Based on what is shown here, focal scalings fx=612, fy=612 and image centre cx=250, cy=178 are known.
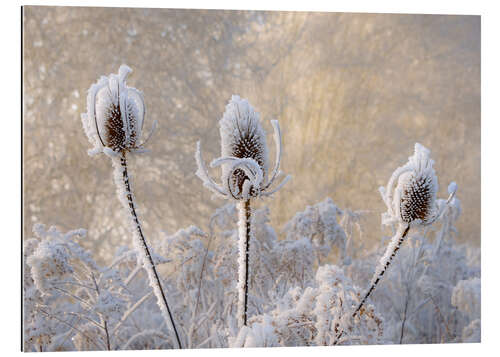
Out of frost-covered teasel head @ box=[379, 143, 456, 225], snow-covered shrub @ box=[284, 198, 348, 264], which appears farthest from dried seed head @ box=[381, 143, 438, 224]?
snow-covered shrub @ box=[284, 198, 348, 264]

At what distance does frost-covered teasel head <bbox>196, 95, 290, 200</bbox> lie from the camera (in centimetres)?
221

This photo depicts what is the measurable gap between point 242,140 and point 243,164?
0.12 m

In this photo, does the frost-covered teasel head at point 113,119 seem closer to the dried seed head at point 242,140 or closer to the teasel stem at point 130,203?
the teasel stem at point 130,203

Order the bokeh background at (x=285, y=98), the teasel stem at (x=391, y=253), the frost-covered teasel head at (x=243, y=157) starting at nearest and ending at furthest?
the frost-covered teasel head at (x=243, y=157) → the teasel stem at (x=391, y=253) → the bokeh background at (x=285, y=98)

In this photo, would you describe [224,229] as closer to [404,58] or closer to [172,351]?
[172,351]

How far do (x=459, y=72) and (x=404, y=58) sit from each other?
31cm

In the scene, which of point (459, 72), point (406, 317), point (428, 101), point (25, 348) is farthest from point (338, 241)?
point (25, 348)

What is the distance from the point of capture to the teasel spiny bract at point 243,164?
2205mm

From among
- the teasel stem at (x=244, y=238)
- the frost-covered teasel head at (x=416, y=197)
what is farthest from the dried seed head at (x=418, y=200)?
the teasel stem at (x=244, y=238)

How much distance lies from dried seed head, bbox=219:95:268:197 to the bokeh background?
90 cm

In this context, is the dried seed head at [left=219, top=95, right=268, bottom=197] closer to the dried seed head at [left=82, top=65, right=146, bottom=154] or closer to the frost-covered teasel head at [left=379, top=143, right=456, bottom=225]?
the dried seed head at [left=82, top=65, right=146, bottom=154]

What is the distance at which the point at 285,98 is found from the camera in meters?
3.25

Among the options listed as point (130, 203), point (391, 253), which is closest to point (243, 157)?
point (130, 203)

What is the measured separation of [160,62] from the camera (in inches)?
125
